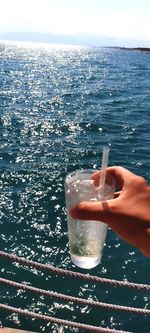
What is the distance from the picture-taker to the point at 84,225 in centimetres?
161

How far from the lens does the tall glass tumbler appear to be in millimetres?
1555

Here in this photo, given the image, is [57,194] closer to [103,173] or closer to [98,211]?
[103,173]

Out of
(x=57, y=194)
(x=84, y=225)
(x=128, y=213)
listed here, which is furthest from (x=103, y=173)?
(x=57, y=194)

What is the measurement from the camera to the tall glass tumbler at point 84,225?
5.10 ft

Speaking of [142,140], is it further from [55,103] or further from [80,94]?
[80,94]

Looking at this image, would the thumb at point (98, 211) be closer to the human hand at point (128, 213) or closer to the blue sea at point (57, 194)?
the human hand at point (128, 213)

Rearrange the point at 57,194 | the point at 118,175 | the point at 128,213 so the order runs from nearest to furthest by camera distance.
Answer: the point at 128,213 → the point at 118,175 → the point at 57,194

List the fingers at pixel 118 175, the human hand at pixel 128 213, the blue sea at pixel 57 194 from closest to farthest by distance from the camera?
the human hand at pixel 128 213 → the fingers at pixel 118 175 → the blue sea at pixel 57 194

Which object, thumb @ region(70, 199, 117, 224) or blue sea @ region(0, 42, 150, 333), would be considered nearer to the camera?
thumb @ region(70, 199, 117, 224)

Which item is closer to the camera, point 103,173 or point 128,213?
point 128,213

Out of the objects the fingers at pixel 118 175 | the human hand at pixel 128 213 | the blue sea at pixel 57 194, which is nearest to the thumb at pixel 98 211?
the human hand at pixel 128 213

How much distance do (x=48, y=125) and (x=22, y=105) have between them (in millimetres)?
8571

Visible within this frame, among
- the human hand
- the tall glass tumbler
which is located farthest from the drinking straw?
the human hand

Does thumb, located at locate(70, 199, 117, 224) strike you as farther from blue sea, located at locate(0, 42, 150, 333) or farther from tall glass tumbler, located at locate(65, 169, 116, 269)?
blue sea, located at locate(0, 42, 150, 333)
